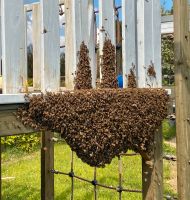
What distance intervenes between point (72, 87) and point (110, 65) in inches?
10.0

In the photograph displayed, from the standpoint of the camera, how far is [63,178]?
5.83 meters

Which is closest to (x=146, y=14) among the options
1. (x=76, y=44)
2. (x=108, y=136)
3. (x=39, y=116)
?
(x=76, y=44)

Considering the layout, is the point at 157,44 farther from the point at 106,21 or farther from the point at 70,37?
the point at 70,37

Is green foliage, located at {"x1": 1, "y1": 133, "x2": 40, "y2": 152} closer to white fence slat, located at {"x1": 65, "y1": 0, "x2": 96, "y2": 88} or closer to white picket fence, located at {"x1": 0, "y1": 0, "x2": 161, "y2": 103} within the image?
white picket fence, located at {"x1": 0, "y1": 0, "x2": 161, "y2": 103}

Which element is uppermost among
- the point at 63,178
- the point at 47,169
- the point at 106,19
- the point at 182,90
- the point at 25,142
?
the point at 106,19

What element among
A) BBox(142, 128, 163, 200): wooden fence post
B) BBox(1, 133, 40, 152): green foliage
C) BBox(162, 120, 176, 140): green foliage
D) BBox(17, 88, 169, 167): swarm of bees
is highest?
BBox(17, 88, 169, 167): swarm of bees

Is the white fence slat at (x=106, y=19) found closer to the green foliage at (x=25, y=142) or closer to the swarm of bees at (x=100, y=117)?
the swarm of bees at (x=100, y=117)

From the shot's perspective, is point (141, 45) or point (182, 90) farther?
point (182, 90)

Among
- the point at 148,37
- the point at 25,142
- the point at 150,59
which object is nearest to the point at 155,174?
the point at 150,59

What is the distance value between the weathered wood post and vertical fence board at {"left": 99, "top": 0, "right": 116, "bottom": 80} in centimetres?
55

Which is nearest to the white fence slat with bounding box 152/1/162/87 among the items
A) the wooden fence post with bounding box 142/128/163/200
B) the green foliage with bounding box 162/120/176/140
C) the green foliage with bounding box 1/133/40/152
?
the wooden fence post with bounding box 142/128/163/200

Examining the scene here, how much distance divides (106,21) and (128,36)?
181 mm

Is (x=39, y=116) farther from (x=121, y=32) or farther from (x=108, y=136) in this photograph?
(x=121, y=32)

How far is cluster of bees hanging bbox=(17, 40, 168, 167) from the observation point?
150 cm
